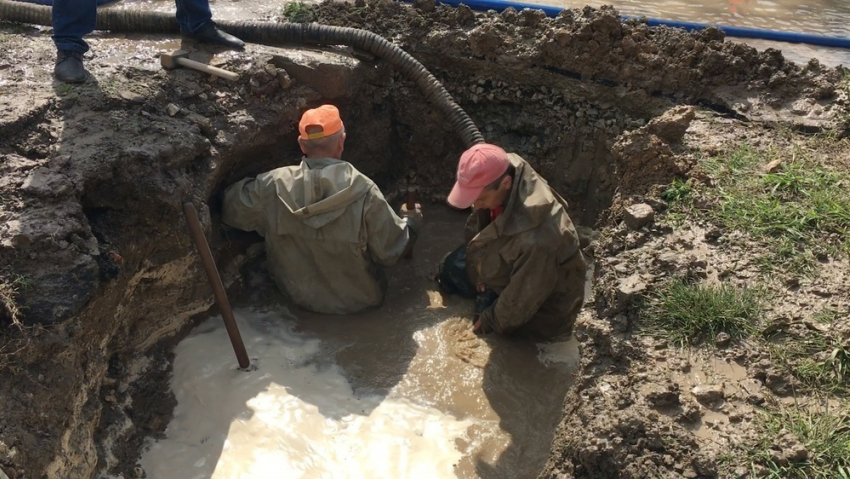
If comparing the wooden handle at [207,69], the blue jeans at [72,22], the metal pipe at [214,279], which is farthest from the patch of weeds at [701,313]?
the blue jeans at [72,22]

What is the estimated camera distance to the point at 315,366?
4.27m

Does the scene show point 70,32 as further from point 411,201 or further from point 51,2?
point 411,201

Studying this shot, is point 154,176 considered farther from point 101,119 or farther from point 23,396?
point 23,396

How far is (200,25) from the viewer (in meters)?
4.86

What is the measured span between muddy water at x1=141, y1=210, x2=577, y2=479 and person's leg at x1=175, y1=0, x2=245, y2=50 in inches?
72.9

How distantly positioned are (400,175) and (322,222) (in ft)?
6.71

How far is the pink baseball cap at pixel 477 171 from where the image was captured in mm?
3697

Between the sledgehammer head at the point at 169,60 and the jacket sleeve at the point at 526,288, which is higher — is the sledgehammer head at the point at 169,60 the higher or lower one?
the higher one

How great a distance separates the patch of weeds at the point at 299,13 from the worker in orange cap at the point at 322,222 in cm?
178

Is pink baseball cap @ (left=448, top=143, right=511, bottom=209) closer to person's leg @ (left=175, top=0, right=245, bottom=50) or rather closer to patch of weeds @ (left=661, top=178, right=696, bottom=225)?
patch of weeds @ (left=661, top=178, right=696, bottom=225)

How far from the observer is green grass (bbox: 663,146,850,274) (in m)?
3.24

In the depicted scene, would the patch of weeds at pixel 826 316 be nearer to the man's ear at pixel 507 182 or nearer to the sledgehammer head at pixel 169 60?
the man's ear at pixel 507 182

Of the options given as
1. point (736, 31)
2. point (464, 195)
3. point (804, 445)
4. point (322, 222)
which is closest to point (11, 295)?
point (322, 222)

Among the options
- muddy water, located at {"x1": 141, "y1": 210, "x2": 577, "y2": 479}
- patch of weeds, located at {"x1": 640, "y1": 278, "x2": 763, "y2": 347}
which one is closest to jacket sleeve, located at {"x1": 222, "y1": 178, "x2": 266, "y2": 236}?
muddy water, located at {"x1": 141, "y1": 210, "x2": 577, "y2": 479}
